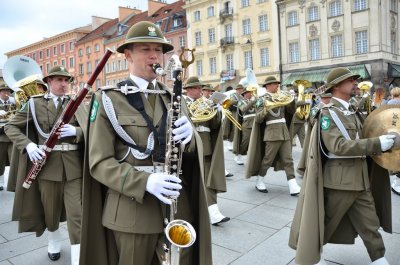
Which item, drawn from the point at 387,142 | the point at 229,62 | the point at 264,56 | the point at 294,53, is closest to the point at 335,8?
the point at 294,53

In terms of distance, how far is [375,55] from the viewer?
3027cm

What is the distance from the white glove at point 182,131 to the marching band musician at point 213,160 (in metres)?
3.08

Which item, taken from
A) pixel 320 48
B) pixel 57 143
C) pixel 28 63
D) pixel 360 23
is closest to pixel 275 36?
pixel 320 48

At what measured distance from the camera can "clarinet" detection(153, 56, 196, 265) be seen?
2.20 m

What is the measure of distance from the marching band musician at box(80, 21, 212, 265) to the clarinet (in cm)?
5

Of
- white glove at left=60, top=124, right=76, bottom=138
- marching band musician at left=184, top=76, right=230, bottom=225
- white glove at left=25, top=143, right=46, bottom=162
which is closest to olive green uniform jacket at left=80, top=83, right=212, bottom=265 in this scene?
white glove at left=60, top=124, right=76, bottom=138

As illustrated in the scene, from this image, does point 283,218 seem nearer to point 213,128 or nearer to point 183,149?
point 213,128

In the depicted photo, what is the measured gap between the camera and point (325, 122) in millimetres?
3789

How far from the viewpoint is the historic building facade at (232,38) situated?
37.1 m

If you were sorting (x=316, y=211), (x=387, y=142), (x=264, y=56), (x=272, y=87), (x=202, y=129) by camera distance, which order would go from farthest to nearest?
(x=264, y=56)
(x=272, y=87)
(x=202, y=129)
(x=316, y=211)
(x=387, y=142)

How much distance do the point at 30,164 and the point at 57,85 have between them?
0.99m

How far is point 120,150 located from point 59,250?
260 centimetres

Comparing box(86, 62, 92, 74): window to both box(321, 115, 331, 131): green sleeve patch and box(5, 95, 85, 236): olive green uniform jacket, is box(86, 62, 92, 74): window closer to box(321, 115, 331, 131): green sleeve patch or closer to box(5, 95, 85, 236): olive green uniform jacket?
box(5, 95, 85, 236): olive green uniform jacket

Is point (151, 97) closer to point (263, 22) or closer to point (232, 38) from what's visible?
point (263, 22)
